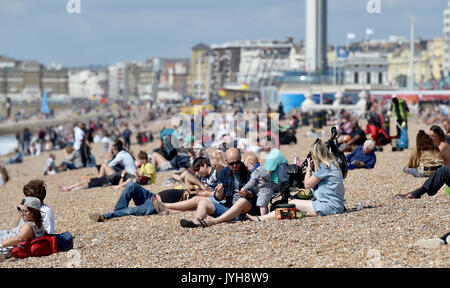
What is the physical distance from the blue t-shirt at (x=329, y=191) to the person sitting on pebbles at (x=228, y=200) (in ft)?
2.09

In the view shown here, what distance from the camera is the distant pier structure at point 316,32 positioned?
79625 mm

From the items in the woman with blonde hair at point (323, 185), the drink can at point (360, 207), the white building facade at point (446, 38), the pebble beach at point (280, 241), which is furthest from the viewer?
the white building facade at point (446, 38)

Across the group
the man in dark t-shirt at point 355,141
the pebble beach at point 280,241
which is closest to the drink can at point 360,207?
the pebble beach at point 280,241

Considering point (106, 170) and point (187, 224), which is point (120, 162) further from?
point (187, 224)

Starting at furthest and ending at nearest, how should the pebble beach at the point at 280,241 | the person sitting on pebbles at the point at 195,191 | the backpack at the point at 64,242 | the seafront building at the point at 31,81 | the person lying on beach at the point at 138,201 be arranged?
the seafront building at the point at 31,81, the person lying on beach at the point at 138,201, the person sitting on pebbles at the point at 195,191, the backpack at the point at 64,242, the pebble beach at the point at 280,241

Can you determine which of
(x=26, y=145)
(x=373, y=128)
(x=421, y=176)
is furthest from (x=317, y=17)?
(x=421, y=176)

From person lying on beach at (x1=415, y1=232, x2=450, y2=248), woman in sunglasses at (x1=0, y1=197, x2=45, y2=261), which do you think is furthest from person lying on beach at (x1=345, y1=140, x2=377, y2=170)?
woman in sunglasses at (x1=0, y1=197, x2=45, y2=261)

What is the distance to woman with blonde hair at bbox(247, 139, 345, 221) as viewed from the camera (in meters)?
8.10

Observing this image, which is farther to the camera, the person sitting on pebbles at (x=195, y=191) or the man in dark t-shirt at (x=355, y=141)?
the man in dark t-shirt at (x=355, y=141)

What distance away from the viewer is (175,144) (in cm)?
1483

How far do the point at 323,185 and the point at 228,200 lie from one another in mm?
942

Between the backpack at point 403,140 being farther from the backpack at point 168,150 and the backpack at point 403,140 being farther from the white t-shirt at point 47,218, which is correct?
the white t-shirt at point 47,218

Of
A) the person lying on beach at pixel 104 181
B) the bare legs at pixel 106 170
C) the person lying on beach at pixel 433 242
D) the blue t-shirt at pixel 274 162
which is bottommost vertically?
the person lying on beach at pixel 104 181

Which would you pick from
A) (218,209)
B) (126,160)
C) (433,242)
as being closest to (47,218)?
(218,209)
